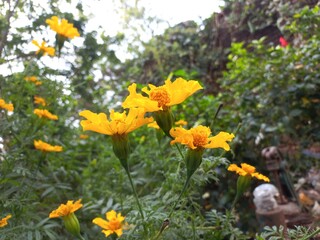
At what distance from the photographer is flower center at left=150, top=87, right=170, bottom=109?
26.2 inches

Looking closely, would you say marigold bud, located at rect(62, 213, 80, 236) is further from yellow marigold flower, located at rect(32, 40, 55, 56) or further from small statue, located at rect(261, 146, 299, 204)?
small statue, located at rect(261, 146, 299, 204)

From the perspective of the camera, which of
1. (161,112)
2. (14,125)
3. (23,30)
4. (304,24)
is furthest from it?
(304,24)

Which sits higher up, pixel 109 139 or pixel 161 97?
pixel 109 139

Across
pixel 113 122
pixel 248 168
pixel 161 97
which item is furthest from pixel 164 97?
pixel 248 168

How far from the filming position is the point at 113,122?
2.14 feet

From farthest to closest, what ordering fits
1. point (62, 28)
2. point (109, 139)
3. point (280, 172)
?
1. point (109, 139)
2. point (280, 172)
3. point (62, 28)

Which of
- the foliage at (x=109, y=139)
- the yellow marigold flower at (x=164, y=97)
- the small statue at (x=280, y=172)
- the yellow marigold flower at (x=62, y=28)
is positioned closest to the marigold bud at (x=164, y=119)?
the yellow marigold flower at (x=164, y=97)

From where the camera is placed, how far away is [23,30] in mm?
1648

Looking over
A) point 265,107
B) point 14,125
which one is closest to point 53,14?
point 14,125

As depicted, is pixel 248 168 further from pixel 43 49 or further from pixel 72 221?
pixel 43 49

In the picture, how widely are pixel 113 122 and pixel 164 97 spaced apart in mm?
110

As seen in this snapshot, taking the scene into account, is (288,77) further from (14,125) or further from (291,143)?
(14,125)

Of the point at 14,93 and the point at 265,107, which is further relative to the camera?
the point at 265,107

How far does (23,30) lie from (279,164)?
1.49 metres
